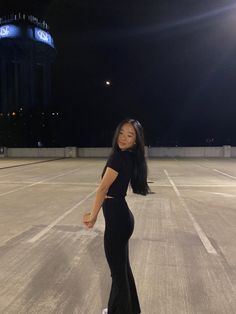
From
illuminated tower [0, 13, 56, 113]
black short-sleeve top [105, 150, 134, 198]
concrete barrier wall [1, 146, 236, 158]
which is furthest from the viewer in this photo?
illuminated tower [0, 13, 56, 113]

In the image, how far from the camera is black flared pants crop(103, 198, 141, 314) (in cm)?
331

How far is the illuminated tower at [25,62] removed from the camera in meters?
85.8

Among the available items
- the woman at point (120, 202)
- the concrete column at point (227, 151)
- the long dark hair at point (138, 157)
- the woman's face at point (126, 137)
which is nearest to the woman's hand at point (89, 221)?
the woman at point (120, 202)

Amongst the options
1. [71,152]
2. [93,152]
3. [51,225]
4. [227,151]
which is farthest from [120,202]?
[93,152]

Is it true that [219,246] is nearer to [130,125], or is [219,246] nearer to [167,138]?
[130,125]

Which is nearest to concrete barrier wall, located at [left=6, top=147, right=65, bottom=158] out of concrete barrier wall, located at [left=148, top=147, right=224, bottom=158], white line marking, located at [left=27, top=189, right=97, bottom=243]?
concrete barrier wall, located at [left=148, top=147, right=224, bottom=158]

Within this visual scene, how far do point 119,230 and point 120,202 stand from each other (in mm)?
236

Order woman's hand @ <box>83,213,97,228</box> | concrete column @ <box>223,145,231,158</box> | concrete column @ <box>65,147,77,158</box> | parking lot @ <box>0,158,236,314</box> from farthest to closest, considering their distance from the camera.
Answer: concrete column @ <box>65,147,77,158</box>
concrete column @ <box>223,145,231,158</box>
parking lot @ <box>0,158,236,314</box>
woman's hand @ <box>83,213,97,228</box>

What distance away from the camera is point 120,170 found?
10.9 ft

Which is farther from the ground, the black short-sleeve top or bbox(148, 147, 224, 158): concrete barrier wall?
the black short-sleeve top

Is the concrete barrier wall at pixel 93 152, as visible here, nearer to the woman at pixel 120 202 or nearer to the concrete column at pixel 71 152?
the concrete column at pixel 71 152

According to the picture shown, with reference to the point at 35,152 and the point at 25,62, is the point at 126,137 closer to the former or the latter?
the point at 35,152

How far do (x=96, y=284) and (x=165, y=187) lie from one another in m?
11.0

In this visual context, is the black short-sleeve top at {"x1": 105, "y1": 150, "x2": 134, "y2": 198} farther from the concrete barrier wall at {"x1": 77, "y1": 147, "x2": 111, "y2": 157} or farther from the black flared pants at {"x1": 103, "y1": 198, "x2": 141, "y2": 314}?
the concrete barrier wall at {"x1": 77, "y1": 147, "x2": 111, "y2": 157}
